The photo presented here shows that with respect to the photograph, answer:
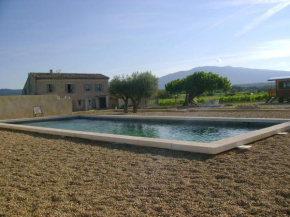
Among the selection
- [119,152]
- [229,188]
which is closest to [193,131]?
[119,152]

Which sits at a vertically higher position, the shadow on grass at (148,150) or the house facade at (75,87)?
the house facade at (75,87)

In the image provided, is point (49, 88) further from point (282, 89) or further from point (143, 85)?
point (282, 89)

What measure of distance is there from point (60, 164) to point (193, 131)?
19.4 feet

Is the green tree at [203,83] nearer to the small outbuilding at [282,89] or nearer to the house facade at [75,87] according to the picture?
the small outbuilding at [282,89]

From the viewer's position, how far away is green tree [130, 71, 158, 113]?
66.2 ft

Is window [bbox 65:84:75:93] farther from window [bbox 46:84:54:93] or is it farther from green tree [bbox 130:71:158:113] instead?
green tree [bbox 130:71:158:113]

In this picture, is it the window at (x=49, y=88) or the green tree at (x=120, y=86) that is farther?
the window at (x=49, y=88)

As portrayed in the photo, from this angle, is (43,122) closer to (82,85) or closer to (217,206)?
(217,206)

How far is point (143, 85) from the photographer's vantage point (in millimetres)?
20188

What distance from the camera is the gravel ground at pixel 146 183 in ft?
9.53

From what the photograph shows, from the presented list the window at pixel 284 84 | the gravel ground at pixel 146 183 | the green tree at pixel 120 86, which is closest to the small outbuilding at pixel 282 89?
the window at pixel 284 84

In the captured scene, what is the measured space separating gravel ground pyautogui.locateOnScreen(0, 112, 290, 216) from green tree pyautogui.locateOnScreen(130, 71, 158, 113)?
47.8ft

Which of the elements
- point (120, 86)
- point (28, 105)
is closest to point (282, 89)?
point (120, 86)

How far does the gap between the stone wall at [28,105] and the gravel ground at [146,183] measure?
540 inches
